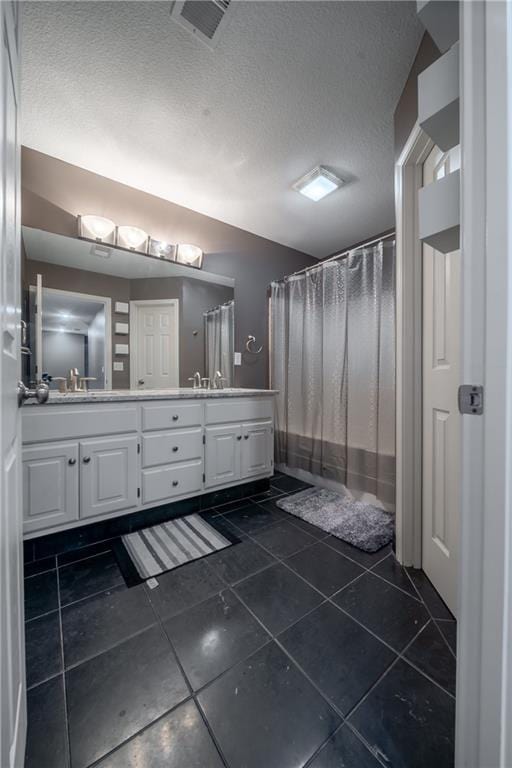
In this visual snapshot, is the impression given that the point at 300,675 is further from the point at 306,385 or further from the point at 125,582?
the point at 306,385

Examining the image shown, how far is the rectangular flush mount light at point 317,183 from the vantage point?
203 cm

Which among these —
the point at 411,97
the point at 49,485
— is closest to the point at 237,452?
the point at 49,485

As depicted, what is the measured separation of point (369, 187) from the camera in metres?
2.19

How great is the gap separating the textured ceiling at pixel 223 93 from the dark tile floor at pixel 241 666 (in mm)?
2392

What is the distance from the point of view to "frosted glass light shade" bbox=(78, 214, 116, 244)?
6.42 feet

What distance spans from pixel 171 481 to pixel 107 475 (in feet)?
1.28

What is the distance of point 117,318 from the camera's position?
2.14 meters

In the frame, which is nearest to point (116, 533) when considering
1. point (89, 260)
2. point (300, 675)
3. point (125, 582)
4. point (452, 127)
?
point (125, 582)

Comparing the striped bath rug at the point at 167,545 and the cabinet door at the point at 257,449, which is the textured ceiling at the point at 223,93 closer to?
the cabinet door at the point at 257,449

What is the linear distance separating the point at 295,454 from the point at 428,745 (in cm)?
201

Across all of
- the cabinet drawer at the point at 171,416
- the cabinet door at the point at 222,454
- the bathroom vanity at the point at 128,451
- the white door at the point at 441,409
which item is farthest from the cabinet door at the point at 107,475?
the white door at the point at 441,409

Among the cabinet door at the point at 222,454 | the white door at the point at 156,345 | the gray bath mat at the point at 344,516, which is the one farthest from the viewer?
the white door at the point at 156,345

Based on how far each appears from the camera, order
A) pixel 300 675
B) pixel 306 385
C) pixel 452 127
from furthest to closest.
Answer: pixel 306 385 < pixel 300 675 < pixel 452 127

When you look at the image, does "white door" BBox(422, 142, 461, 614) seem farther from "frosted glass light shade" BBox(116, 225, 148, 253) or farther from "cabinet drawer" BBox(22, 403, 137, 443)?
"frosted glass light shade" BBox(116, 225, 148, 253)
